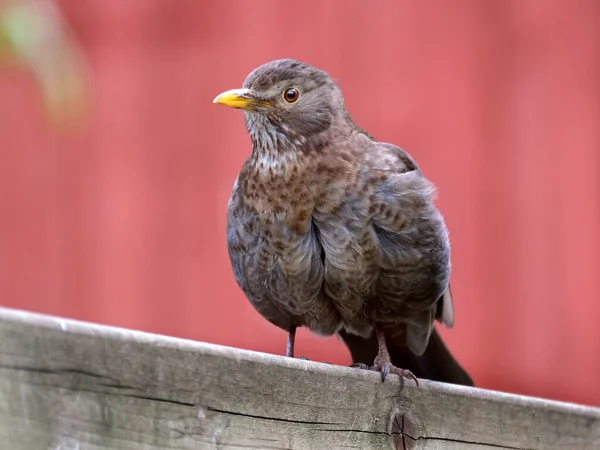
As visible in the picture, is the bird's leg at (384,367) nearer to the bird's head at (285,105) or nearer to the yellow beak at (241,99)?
the bird's head at (285,105)

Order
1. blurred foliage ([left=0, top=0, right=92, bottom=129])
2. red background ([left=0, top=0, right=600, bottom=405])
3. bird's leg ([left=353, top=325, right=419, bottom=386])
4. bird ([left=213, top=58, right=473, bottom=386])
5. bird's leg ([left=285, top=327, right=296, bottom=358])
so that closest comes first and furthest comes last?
blurred foliage ([left=0, top=0, right=92, bottom=129]) < bird's leg ([left=353, top=325, right=419, bottom=386]) < bird ([left=213, top=58, right=473, bottom=386]) < bird's leg ([left=285, top=327, right=296, bottom=358]) < red background ([left=0, top=0, right=600, bottom=405])

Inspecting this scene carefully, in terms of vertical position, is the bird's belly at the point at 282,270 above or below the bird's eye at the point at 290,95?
below

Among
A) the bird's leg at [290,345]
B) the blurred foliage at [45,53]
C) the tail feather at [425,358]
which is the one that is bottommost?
the tail feather at [425,358]

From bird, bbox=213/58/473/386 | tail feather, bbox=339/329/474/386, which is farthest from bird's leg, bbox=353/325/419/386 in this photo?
tail feather, bbox=339/329/474/386

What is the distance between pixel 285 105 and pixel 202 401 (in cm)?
154

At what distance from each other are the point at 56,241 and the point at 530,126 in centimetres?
235

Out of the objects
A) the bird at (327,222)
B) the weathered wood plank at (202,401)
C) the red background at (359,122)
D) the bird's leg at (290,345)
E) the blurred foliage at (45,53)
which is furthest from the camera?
the red background at (359,122)

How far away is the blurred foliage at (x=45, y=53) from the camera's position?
46.9 inches

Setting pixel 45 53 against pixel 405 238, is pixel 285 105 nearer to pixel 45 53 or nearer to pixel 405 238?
pixel 405 238

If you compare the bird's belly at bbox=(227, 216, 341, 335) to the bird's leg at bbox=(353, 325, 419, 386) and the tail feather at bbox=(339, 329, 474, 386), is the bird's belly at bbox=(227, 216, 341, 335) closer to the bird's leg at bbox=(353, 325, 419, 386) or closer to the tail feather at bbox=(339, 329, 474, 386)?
the bird's leg at bbox=(353, 325, 419, 386)

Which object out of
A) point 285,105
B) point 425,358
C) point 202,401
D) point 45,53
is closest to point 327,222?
point 285,105

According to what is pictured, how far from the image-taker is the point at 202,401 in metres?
1.62

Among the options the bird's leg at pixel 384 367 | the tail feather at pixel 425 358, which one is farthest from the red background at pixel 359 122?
the bird's leg at pixel 384 367

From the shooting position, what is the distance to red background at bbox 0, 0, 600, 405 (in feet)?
13.9
